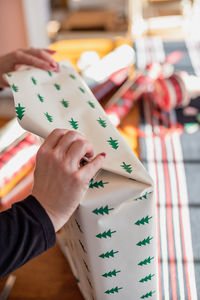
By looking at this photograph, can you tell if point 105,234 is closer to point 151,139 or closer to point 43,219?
point 43,219

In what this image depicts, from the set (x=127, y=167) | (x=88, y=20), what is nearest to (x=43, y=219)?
(x=127, y=167)

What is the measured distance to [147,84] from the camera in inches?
44.8

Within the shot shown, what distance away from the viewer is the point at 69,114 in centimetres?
55

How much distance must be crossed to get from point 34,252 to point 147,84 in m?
0.83

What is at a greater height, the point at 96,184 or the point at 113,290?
the point at 96,184

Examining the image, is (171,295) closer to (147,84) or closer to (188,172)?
(188,172)

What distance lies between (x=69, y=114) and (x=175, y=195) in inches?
14.9

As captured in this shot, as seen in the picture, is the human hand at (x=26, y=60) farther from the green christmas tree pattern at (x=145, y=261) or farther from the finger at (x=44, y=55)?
the green christmas tree pattern at (x=145, y=261)

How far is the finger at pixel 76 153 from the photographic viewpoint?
0.43 metres

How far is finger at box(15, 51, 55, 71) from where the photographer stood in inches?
27.4

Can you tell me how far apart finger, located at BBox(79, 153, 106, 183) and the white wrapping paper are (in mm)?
27

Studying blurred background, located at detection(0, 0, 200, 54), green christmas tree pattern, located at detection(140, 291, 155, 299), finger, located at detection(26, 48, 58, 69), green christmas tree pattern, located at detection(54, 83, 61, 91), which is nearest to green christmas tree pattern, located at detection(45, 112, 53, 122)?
green christmas tree pattern, located at detection(54, 83, 61, 91)

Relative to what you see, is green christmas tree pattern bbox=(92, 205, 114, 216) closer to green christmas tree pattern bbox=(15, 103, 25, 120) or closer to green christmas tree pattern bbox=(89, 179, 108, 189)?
green christmas tree pattern bbox=(89, 179, 108, 189)

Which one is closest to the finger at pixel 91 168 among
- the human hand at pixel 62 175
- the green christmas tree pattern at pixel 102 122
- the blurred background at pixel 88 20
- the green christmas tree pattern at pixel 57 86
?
the human hand at pixel 62 175
